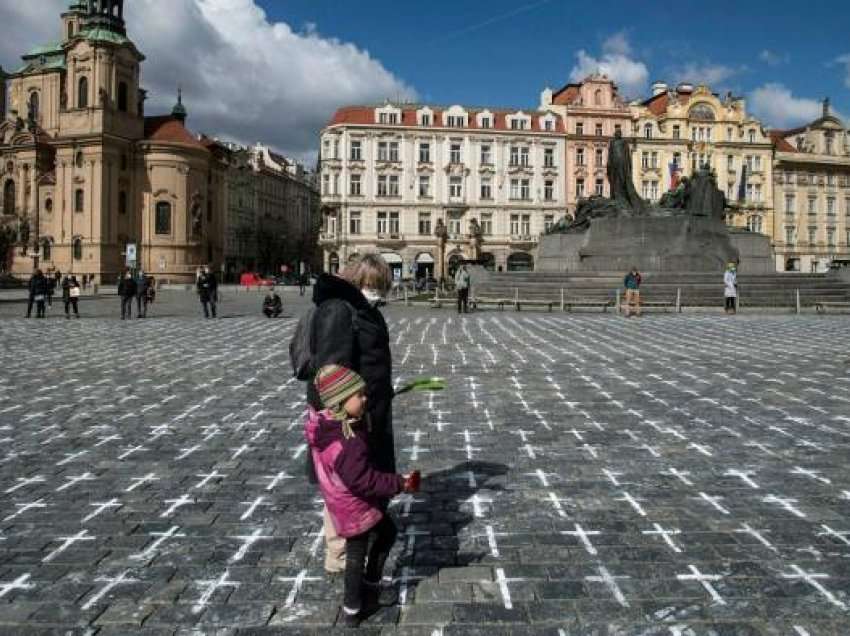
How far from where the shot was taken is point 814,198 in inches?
3078

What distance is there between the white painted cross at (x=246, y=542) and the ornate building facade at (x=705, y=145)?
244ft

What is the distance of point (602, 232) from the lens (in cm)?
2775

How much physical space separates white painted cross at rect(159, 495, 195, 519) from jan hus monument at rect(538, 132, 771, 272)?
78.1ft

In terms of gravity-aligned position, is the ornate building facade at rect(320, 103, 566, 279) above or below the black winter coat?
above

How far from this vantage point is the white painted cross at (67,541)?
377cm

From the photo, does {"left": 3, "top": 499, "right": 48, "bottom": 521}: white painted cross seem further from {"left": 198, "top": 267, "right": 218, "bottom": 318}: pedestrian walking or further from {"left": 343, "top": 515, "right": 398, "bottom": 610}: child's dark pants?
{"left": 198, "top": 267, "right": 218, "bottom": 318}: pedestrian walking

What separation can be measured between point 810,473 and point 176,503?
436 cm

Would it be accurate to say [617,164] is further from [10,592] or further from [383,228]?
[383,228]

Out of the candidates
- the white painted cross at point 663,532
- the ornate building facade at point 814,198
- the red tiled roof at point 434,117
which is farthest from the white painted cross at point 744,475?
the ornate building facade at point 814,198

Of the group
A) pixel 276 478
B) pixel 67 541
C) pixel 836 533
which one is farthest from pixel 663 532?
pixel 67 541

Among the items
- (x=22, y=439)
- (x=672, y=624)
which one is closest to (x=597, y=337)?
(x=22, y=439)

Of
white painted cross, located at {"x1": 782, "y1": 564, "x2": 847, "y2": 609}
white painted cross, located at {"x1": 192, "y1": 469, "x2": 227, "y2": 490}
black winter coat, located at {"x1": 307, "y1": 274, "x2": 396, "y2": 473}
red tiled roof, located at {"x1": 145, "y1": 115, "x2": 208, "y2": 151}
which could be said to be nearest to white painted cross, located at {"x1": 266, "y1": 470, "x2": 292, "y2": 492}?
white painted cross, located at {"x1": 192, "y1": 469, "x2": 227, "y2": 490}

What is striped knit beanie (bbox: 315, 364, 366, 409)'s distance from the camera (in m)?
2.97

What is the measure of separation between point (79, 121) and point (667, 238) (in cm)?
5817
